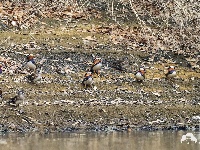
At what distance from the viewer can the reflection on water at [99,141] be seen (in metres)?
13.3

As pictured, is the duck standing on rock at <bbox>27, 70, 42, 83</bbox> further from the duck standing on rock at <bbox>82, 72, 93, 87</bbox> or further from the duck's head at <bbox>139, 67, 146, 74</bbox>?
the duck's head at <bbox>139, 67, 146, 74</bbox>

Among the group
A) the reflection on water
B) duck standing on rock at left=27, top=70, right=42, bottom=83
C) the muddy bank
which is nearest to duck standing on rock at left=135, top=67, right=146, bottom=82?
the muddy bank

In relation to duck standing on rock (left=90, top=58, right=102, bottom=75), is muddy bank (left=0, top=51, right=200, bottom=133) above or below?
below

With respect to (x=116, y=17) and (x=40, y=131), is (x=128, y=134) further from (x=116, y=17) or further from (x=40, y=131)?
(x=116, y=17)

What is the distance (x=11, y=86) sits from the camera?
16.5 metres

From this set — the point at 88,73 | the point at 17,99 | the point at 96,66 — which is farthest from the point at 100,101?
the point at 17,99

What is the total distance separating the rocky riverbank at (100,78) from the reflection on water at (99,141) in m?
0.53

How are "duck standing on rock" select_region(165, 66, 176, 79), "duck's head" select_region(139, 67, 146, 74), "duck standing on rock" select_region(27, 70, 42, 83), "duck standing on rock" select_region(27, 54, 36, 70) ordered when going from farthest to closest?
"duck standing on rock" select_region(165, 66, 176, 79), "duck's head" select_region(139, 67, 146, 74), "duck standing on rock" select_region(27, 54, 36, 70), "duck standing on rock" select_region(27, 70, 42, 83)

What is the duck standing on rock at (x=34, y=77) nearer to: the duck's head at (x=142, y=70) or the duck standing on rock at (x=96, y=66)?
the duck standing on rock at (x=96, y=66)

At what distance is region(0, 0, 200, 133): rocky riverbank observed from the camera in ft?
51.4

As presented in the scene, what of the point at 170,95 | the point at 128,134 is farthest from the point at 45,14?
the point at 128,134

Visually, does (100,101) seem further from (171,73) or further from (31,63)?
(171,73)

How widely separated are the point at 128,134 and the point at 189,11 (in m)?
6.67

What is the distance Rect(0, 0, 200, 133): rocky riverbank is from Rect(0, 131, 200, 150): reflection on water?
0.53m
